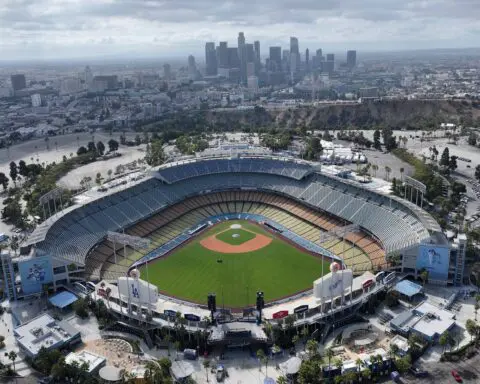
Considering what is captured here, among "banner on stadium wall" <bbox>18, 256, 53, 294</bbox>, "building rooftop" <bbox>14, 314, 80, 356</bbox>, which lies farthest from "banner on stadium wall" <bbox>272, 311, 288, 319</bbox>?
"banner on stadium wall" <bbox>18, 256, 53, 294</bbox>

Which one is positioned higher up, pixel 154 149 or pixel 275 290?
pixel 154 149

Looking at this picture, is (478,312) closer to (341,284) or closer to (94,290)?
(341,284)

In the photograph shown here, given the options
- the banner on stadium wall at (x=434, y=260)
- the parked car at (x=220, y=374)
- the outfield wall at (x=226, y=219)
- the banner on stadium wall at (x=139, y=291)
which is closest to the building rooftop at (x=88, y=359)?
the banner on stadium wall at (x=139, y=291)

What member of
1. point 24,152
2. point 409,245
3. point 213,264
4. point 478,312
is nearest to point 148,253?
point 213,264

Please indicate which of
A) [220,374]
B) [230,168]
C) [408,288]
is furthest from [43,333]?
[230,168]

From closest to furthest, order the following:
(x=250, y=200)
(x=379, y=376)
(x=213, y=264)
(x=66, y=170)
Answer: (x=379, y=376)
(x=213, y=264)
(x=250, y=200)
(x=66, y=170)
